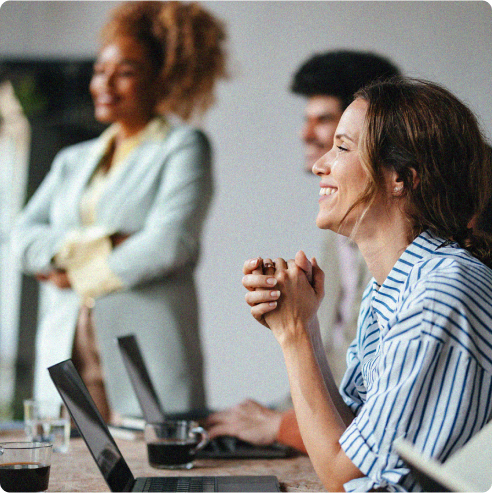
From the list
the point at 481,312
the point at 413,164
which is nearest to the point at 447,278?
the point at 481,312

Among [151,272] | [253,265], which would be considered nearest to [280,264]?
[253,265]

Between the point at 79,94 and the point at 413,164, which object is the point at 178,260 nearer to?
the point at 79,94

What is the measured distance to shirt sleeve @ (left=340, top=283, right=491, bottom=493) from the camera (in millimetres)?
828

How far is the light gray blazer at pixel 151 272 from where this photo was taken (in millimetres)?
2574

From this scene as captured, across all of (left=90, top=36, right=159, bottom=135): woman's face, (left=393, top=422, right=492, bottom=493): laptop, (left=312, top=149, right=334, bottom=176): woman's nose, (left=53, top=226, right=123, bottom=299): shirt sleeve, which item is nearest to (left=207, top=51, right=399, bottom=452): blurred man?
(left=90, top=36, right=159, bottom=135): woman's face

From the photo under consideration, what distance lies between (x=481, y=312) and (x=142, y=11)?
224 cm

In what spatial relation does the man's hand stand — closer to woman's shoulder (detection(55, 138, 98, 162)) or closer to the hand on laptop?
woman's shoulder (detection(55, 138, 98, 162))

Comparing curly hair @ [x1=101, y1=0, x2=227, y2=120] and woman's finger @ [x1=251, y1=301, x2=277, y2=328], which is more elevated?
curly hair @ [x1=101, y1=0, x2=227, y2=120]

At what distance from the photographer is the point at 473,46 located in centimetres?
264

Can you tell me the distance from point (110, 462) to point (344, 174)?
23.7 inches

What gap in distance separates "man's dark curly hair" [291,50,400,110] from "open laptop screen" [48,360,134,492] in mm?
1882

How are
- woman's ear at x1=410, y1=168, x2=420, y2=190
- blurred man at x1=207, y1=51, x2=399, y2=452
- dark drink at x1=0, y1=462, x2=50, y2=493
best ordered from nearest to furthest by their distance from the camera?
dark drink at x1=0, y1=462, x2=50, y2=493 → woman's ear at x1=410, y1=168, x2=420, y2=190 → blurred man at x1=207, y1=51, x2=399, y2=452

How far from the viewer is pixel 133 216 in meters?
2.60

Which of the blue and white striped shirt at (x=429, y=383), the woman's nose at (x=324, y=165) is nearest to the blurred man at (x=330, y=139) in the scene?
the woman's nose at (x=324, y=165)
